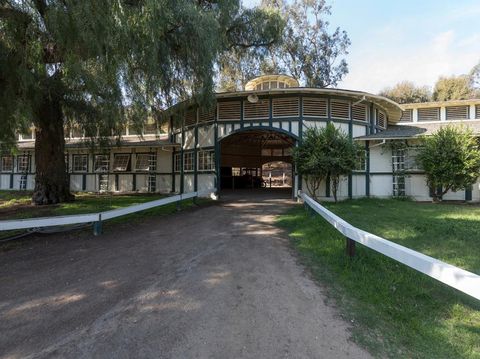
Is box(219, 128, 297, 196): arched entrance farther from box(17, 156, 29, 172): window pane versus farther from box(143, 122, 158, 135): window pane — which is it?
box(17, 156, 29, 172): window pane

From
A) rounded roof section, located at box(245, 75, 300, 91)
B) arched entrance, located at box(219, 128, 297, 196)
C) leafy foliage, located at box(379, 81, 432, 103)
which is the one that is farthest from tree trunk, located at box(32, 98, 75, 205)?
leafy foliage, located at box(379, 81, 432, 103)

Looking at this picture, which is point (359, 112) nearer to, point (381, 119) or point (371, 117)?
point (371, 117)

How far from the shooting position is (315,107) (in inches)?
509

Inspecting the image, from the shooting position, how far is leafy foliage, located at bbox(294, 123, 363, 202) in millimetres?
11164

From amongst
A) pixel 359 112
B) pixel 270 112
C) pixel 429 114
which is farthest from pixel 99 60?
pixel 429 114

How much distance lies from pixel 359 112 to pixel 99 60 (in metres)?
11.3

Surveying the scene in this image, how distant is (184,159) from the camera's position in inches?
612

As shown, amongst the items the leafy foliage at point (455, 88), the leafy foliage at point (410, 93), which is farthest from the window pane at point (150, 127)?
the leafy foliage at point (455, 88)

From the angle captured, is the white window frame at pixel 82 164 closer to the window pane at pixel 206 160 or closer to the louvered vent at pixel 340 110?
the window pane at pixel 206 160

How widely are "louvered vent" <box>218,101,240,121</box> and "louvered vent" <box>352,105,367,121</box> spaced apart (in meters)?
5.31

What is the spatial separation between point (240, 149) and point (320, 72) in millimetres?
10431

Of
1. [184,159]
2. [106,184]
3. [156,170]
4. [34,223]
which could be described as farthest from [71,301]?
[106,184]

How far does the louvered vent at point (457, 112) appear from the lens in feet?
50.7

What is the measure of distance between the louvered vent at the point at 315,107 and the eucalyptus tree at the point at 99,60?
478 cm
